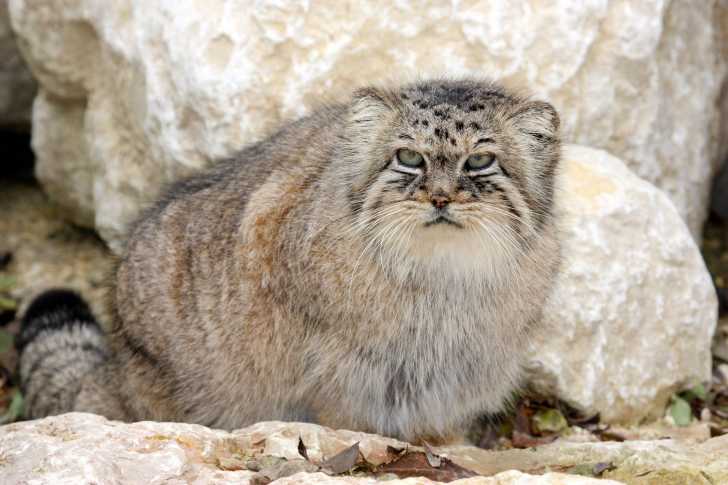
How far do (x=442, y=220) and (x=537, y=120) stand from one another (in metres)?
0.69

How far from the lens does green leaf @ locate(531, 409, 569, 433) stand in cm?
538

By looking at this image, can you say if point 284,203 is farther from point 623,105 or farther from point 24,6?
point 24,6

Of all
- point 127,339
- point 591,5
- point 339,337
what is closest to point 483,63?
point 591,5

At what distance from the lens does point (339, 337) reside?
468 cm

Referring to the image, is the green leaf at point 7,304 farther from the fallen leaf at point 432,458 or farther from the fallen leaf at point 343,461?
the fallen leaf at point 432,458

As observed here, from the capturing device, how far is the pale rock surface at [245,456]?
3.58m

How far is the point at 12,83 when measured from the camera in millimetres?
7590

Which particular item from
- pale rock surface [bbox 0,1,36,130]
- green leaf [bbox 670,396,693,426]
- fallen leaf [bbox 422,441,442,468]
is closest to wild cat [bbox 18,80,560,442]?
fallen leaf [bbox 422,441,442,468]

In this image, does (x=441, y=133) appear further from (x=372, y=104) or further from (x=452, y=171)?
(x=372, y=104)

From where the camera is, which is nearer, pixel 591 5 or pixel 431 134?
pixel 431 134

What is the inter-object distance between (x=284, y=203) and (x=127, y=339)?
4.06 feet

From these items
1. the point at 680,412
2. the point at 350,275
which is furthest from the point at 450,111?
the point at 680,412

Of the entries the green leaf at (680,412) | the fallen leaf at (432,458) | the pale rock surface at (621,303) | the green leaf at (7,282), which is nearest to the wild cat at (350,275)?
the pale rock surface at (621,303)

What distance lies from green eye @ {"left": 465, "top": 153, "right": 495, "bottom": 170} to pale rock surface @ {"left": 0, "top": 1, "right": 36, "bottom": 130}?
4.54 metres
